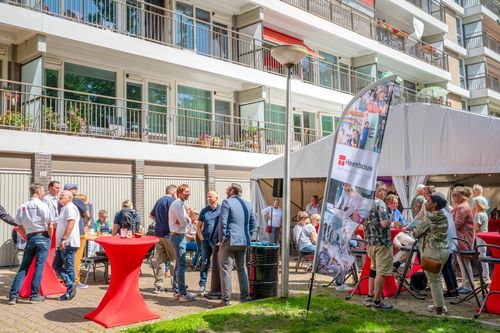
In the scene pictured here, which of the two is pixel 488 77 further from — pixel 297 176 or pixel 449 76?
pixel 297 176

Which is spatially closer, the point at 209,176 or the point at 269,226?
the point at 269,226

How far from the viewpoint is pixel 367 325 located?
623 centimetres

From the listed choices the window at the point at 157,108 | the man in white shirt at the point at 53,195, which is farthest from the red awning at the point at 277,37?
the man in white shirt at the point at 53,195

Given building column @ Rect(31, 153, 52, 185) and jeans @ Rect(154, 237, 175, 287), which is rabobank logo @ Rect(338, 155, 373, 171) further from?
building column @ Rect(31, 153, 52, 185)

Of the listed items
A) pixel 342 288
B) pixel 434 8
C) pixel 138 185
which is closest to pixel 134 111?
pixel 138 185

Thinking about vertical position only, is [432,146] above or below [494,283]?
above

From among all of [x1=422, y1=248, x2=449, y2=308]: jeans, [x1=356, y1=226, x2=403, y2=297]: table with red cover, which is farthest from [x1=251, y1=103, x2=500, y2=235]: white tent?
[x1=422, y1=248, x2=449, y2=308]: jeans

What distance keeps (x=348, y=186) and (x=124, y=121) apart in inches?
429

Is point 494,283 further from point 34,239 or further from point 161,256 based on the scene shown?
point 34,239

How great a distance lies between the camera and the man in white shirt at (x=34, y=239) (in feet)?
24.6

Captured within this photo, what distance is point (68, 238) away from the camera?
25.5 ft

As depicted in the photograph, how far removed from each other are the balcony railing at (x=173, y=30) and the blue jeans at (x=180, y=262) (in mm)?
8994

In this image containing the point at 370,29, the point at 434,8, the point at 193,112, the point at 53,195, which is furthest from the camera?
the point at 434,8

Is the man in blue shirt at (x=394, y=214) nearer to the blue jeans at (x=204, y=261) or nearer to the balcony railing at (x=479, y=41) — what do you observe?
the blue jeans at (x=204, y=261)
